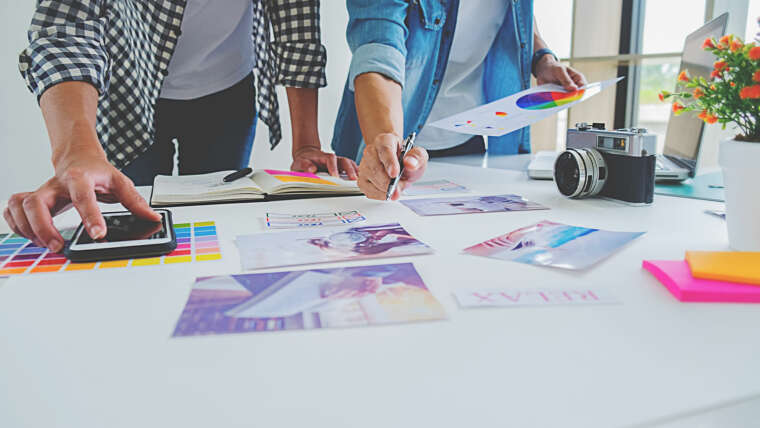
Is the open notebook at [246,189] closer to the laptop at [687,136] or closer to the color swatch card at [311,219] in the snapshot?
the color swatch card at [311,219]

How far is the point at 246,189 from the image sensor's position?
3.08 feet

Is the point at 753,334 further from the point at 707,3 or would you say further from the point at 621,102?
the point at 621,102

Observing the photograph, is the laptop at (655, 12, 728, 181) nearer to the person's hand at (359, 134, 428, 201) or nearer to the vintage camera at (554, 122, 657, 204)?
the vintage camera at (554, 122, 657, 204)

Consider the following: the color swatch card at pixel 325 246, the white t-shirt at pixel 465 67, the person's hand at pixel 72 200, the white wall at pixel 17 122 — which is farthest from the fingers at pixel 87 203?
Result: the white wall at pixel 17 122

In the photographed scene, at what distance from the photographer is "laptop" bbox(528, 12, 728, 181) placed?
100 centimetres

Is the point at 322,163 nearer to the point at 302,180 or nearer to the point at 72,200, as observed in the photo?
the point at 302,180

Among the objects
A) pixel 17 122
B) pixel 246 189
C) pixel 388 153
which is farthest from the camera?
pixel 17 122

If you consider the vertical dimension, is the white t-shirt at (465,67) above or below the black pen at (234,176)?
above

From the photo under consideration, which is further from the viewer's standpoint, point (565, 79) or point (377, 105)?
point (565, 79)

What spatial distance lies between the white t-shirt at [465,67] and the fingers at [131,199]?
0.86m

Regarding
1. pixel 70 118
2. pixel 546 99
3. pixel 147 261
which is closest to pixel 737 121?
pixel 546 99

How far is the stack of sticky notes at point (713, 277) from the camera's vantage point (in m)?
0.46

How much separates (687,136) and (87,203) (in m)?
1.05

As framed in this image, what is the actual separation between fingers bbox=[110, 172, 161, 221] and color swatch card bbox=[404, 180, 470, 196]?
437 millimetres
